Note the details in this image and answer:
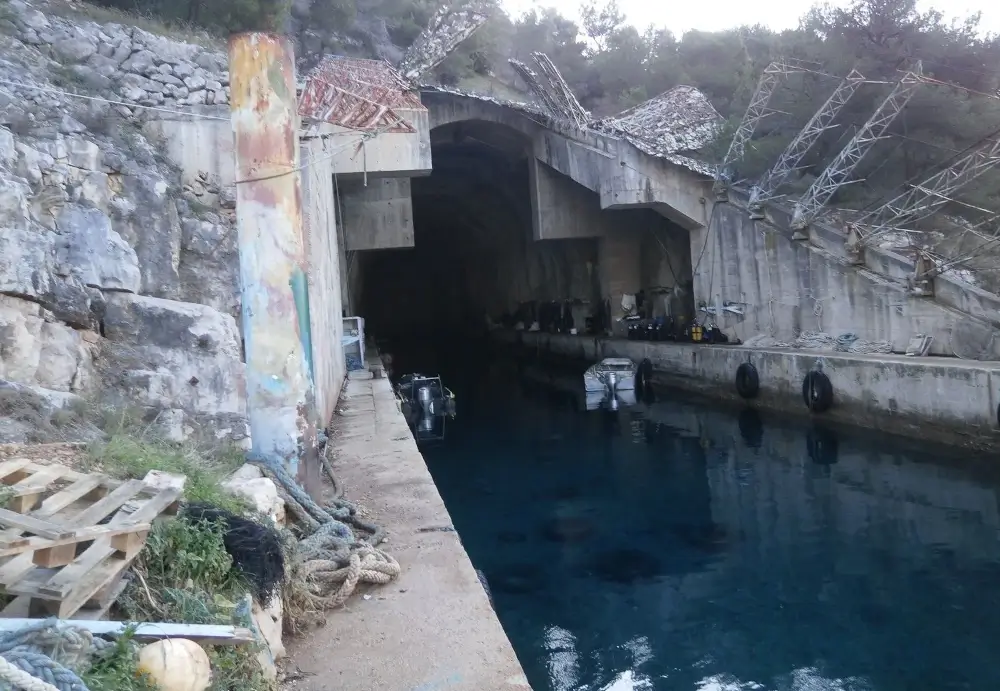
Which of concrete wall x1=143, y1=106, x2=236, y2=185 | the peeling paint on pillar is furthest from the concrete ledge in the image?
concrete wall x1=143, y1=106, x2=236, y2=185

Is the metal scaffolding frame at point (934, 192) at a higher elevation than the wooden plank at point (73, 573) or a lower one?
higher

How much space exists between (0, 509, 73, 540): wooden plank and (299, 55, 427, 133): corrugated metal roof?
7467 mm

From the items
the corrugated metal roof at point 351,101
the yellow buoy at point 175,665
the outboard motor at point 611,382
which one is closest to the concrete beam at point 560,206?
the outboard motor at point 611,382

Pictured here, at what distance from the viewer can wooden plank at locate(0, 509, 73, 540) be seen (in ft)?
9.29

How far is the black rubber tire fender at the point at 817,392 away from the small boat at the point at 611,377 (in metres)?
5.81

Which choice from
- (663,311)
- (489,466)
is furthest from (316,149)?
(663,311)

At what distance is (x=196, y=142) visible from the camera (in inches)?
417

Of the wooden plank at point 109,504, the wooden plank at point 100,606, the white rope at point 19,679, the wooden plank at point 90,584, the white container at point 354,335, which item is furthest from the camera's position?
the white container at point 354,335

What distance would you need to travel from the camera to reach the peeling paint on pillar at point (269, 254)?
5.48m

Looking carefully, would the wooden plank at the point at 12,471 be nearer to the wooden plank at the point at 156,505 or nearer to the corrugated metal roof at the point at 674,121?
the wooden plank at the point at 156,505

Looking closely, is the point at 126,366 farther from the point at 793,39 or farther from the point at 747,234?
the point at 793,39

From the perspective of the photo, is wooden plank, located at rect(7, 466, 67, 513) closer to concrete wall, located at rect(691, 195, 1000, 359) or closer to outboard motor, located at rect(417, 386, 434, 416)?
concrete wall, located at rect(691, 195, 1000, 359)

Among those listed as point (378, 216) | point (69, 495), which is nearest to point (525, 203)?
point (378, 216)

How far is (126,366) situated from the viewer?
6.24 m
